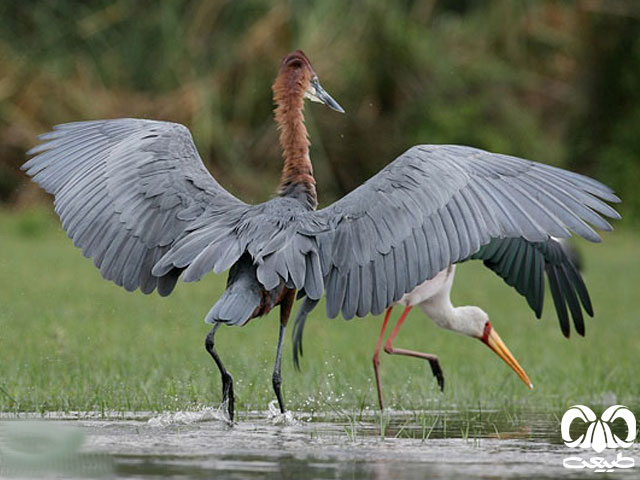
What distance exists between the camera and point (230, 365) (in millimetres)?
7641

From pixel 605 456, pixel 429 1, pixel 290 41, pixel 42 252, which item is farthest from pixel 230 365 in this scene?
pixel 429 1

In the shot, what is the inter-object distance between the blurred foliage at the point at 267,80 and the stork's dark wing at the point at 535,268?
11.6 metres

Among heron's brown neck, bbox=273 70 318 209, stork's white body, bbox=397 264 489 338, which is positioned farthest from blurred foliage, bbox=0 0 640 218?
heron's brown neck, bbox=273 70 318 209

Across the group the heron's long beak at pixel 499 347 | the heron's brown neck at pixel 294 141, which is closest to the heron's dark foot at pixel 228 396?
the heron's brown neck at pixel 294 141

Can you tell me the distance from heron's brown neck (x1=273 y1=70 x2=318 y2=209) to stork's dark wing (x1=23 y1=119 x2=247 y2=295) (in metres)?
0.37

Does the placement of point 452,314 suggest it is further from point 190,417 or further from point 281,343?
point 190,417

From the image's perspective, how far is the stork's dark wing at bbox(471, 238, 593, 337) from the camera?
7.52 m

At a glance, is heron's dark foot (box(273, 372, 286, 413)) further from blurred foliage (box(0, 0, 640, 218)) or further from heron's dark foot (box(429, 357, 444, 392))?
blurred foliage (box(0, 0, 640, 218))

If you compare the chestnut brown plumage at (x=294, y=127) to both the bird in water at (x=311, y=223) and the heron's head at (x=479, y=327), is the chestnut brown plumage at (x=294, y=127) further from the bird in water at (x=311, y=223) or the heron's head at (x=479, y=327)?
the heron's head at (x=479, y=327)

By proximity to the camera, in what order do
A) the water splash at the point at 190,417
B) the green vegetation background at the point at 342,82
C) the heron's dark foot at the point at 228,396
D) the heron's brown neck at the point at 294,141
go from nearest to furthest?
the water splash at the point at 190,417 < the heron's dark foot at the point at 228,396 < the heron's brown neck at the point at 294,141 < the green vegetation background at the point at 342,82

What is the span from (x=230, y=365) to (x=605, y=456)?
10.9ft

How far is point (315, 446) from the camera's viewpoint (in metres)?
4.94

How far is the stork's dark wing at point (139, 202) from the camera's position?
5910 millimetres

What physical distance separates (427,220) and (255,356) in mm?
2978
